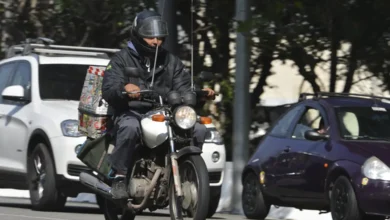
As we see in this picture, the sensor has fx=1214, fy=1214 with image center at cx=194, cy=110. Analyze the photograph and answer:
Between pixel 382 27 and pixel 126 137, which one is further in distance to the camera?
pixel 382 27

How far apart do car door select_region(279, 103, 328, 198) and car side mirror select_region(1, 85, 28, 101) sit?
3.13 m

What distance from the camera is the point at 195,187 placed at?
930cm

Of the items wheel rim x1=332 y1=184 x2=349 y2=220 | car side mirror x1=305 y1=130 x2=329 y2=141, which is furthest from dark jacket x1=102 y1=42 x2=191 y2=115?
car side mirror x1=305 y1=130 x2=329 y2=141

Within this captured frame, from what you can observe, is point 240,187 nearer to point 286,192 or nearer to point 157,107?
point 286,192

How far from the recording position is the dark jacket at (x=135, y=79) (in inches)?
392

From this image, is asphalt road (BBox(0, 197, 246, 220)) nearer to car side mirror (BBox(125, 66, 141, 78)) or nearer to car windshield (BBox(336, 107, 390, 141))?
car windshield (BBox(336, 107, 390, 141))

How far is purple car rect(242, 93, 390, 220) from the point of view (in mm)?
11523

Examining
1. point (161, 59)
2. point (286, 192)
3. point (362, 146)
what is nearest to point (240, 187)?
point (286, 192)

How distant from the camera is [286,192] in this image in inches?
512

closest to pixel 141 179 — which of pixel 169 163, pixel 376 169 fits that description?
pixel 169 163

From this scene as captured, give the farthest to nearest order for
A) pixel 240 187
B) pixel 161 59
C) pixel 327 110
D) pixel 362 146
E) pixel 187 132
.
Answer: pixel 240 187
pixel 327 110
pixel 362 146
pixel 161 59
pixel 187 132

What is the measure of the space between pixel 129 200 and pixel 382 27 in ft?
22.7

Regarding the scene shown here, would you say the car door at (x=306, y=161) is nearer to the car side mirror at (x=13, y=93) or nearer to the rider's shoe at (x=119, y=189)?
the rider's shoe at (x=119, y=189)

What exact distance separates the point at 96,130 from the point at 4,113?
4.07 metres
